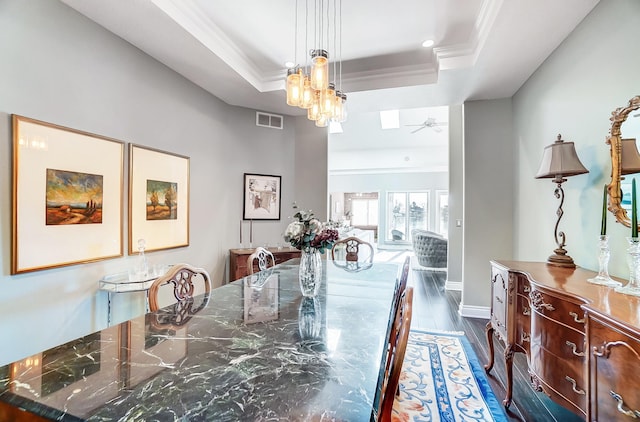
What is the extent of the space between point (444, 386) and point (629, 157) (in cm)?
194

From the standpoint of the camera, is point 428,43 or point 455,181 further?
point 455,181

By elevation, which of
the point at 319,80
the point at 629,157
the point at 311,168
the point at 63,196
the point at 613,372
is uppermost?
the point at 319,80

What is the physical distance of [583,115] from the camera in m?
2.26

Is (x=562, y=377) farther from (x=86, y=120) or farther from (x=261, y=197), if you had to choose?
(x=261, y=197)

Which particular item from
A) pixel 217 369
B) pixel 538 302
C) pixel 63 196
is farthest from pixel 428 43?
pixel 63 196

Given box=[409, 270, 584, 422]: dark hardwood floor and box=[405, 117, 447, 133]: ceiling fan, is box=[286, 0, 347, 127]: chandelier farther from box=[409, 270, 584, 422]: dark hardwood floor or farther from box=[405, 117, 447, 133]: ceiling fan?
box=[405, 117, 447, 133]: ceiling fan

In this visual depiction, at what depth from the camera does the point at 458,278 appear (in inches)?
206

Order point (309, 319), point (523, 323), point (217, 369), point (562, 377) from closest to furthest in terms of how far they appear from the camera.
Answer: point (217, 369), point (309, 319), point (562, 377), point (523, 323)

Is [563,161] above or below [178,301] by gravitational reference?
above

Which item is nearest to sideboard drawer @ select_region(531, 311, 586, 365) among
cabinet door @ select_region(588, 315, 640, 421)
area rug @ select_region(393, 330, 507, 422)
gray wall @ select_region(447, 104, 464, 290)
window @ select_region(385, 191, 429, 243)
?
cabinet door @ select_region(588, 315, 640, 421)

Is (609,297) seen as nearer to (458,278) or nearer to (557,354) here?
(557,354)

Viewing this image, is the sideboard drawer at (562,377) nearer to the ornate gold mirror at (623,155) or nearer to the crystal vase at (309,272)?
the ornate gold mirror at (623,155)

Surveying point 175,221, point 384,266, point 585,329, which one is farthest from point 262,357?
point 175,221

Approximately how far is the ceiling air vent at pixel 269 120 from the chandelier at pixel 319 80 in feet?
5.13
